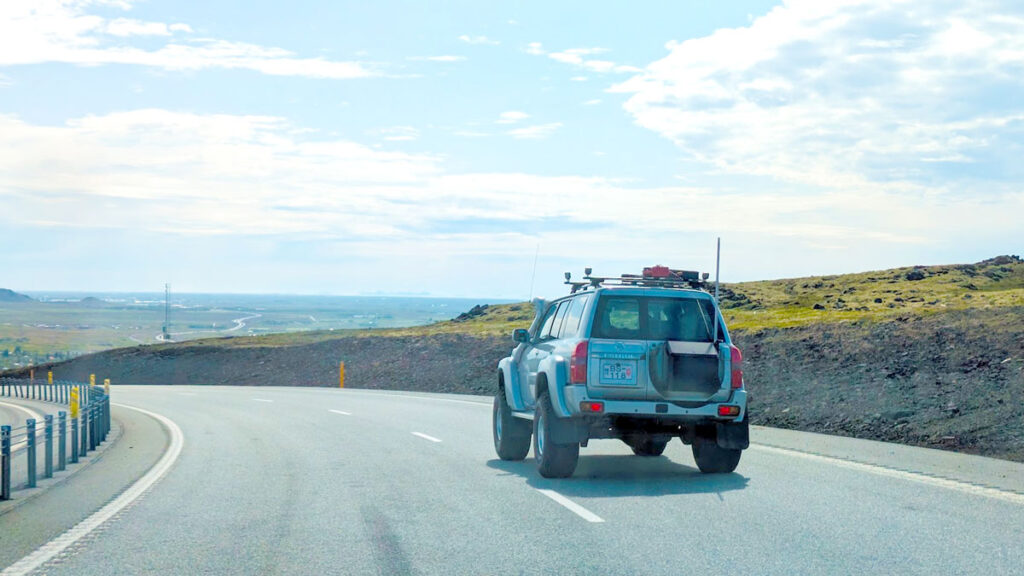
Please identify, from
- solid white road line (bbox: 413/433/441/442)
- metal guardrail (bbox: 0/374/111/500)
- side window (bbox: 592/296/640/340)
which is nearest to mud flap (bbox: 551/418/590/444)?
side window (bbox: 592/296/640/340)

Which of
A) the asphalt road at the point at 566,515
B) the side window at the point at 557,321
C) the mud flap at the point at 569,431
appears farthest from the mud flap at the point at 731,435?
the side window at the point at 557,321

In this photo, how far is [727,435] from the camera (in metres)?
11.2

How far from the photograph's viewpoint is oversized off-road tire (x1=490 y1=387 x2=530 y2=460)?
13.1m

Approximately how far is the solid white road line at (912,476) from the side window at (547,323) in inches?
142

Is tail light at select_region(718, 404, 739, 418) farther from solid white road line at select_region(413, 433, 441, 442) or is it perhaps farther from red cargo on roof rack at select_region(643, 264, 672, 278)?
solid white road line at select_region(413, 433, 441, 442)

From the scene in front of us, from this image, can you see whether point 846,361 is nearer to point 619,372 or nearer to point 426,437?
point 426,437

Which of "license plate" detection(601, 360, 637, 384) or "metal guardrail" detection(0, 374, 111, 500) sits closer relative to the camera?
"metal guardrail" detection(0, 374, 111, 500)

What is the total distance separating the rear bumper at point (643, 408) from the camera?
10.7m

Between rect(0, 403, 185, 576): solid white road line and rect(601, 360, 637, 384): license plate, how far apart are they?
5.01 m

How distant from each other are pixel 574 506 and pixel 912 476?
4.20 m

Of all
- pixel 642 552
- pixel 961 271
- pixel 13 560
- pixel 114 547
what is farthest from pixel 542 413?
pixel 961 271

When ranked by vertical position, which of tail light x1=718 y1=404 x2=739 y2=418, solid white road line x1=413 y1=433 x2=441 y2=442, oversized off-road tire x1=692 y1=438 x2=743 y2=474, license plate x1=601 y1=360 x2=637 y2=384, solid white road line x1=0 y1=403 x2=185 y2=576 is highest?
license plate x1=601 y1=360 x2=637 y2=384

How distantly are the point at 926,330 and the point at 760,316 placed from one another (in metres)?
17.5

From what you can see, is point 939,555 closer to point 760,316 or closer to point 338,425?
point 338,425
